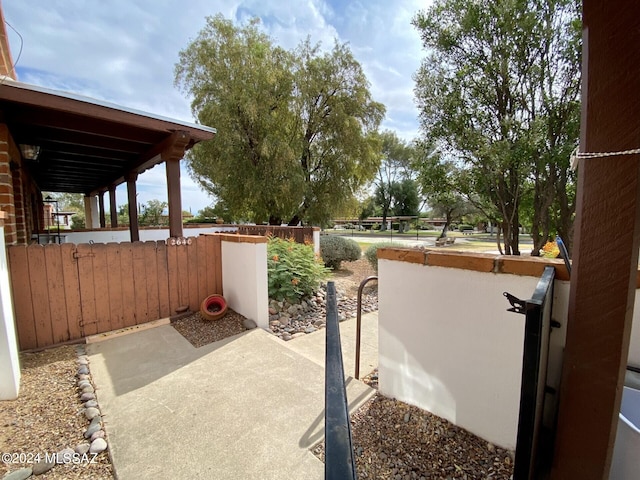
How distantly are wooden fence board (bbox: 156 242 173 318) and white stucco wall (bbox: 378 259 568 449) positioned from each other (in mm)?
3197

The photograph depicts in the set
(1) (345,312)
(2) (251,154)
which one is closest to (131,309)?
(1) (345,312)

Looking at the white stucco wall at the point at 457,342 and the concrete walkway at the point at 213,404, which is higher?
the white stucco wall at the point at 457,342

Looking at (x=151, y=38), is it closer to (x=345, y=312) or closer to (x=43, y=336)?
(x=43, y=336)

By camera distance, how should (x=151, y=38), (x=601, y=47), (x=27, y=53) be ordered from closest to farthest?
(x=601, y=47)
(x=27, y=53)
(x=151, y=38)

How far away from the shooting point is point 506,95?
22.8 feet

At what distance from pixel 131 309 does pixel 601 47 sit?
4.73 m

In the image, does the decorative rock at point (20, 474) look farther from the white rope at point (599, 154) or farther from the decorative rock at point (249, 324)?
the white rope at point (599, 154)

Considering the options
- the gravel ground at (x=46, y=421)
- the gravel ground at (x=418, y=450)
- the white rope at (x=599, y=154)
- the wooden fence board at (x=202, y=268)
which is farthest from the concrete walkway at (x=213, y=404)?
the white rope at (x=599, y=154)

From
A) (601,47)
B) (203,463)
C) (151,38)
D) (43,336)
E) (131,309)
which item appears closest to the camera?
(601,47)

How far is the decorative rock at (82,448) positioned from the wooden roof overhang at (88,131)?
10.9ft

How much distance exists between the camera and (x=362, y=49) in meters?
10.9

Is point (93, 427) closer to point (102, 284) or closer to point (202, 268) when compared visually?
point (102, 284)

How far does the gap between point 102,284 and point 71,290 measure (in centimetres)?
30

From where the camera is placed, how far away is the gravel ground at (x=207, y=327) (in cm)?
356
